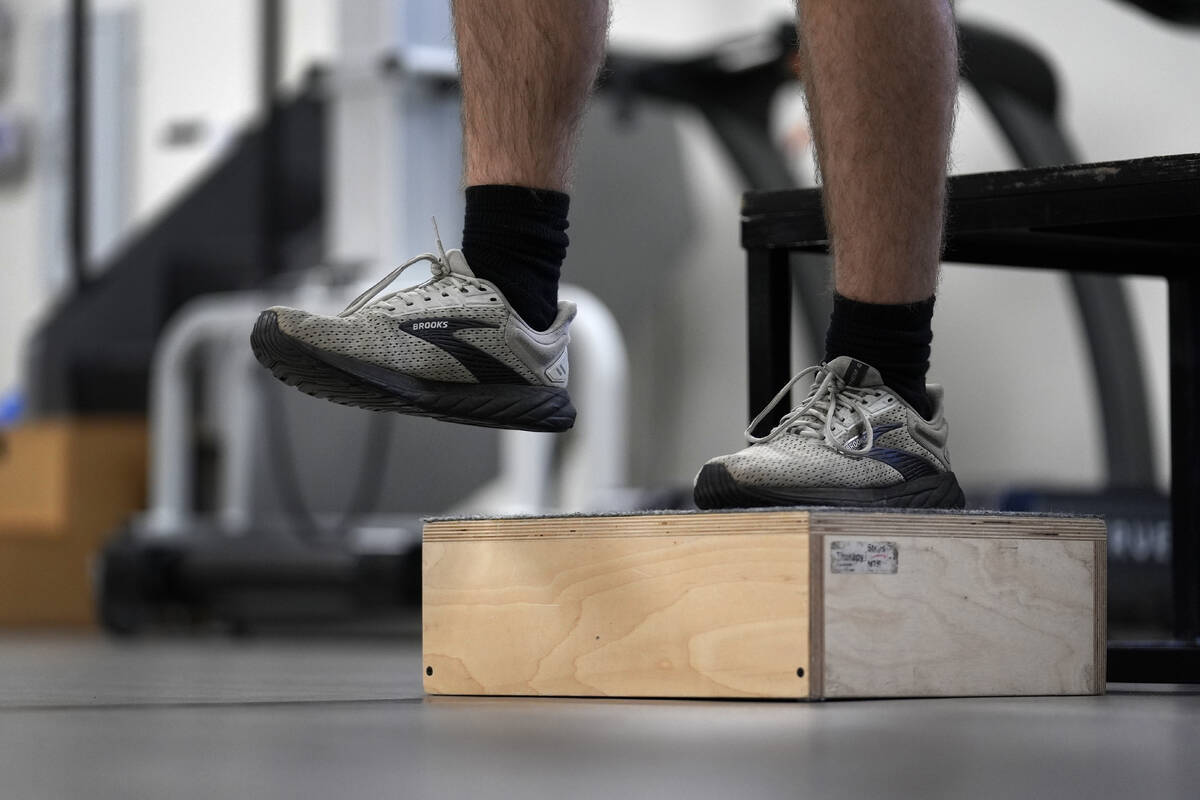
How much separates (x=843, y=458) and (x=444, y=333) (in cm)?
32

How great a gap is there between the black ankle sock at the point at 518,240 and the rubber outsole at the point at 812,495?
0.64 feet

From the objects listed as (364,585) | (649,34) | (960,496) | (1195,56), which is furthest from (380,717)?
(649,34)

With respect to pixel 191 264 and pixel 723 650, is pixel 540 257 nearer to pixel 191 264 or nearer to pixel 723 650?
pixel 723 650

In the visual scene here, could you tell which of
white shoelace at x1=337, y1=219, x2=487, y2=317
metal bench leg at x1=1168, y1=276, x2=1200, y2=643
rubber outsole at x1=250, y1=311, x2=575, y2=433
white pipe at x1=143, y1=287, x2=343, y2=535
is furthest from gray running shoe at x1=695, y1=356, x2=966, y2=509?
white pipe at x1=143, y1=287, x2=343, y2=535

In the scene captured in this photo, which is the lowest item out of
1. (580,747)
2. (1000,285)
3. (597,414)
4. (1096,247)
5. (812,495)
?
(580,747)

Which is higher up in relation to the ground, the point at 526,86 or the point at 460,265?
the point at 526,86

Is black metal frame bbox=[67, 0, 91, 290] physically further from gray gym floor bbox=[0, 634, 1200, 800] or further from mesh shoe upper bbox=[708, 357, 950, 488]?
mesh shoe upper bbox=[708, 357, 950, 488]

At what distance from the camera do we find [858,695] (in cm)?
132

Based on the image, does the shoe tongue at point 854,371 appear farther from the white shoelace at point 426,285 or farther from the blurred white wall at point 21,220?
the blurred white wall at point 21,220

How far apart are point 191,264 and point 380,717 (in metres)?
3.83

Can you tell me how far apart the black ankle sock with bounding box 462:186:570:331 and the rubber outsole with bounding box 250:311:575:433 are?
7 cm

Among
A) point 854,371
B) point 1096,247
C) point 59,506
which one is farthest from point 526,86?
point 59,506

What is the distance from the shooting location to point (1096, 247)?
5.68 ft

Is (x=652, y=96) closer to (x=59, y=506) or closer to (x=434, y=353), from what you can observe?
(x=59, y=506)
